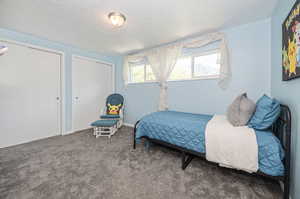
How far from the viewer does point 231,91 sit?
2254 mm

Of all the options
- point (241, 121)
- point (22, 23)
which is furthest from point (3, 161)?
point (241, 121)

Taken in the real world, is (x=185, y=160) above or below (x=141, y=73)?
below

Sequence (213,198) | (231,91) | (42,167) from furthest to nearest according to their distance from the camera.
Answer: (231,91) → (42,167) → (213,198)

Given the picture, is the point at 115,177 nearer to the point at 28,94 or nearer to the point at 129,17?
the point at 129,17

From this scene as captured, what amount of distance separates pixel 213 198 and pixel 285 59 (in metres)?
1.70

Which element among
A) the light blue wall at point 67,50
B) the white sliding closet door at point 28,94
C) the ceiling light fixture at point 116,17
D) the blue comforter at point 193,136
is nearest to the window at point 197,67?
the blue comforter at point 193,136

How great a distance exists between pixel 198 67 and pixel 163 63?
867 mm

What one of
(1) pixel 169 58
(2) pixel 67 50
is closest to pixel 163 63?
(1) pixel 169 58

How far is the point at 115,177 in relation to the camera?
146cm

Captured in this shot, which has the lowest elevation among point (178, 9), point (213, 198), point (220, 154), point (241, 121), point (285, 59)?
point (213, 198)

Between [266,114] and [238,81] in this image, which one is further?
[238,81]

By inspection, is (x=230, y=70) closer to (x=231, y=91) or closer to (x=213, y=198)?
(x=231, y=91)

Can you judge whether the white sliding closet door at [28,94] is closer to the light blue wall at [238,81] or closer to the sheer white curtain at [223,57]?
the light blue wall at [238,81]

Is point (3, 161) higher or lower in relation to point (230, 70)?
lower
